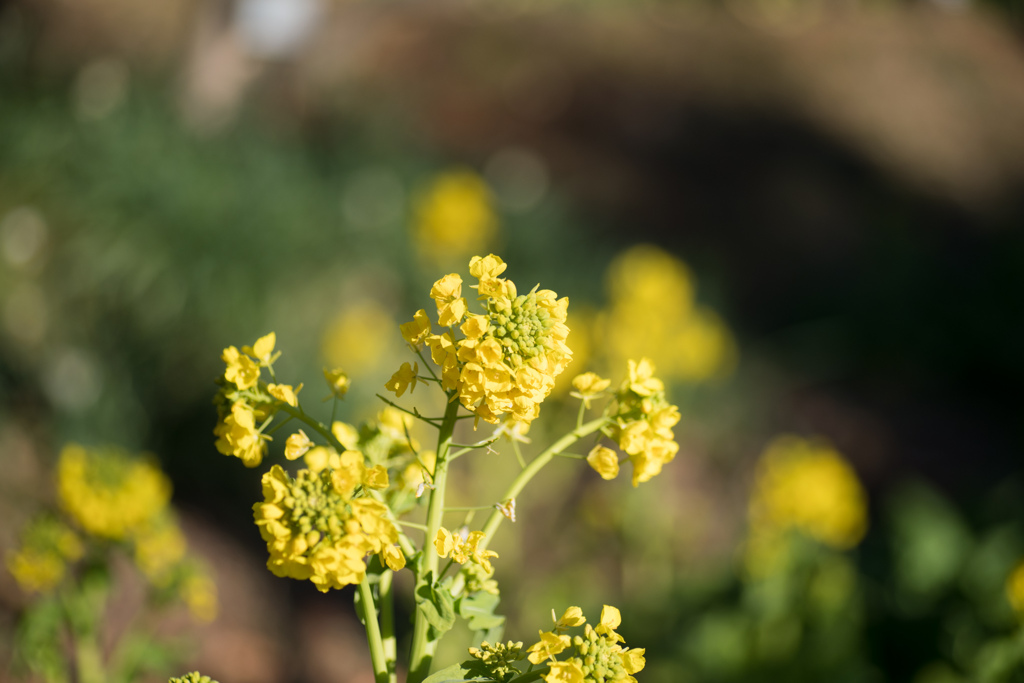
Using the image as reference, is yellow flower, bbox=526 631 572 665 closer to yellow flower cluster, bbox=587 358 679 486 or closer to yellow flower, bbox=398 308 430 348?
yellow flower cluster, bbox=587 358 679 486

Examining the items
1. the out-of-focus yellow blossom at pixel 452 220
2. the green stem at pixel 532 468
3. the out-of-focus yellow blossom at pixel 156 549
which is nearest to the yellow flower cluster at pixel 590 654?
the green stem at pixel 532 468

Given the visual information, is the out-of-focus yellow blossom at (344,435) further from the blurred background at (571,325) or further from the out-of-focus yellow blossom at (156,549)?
the blurred background at (571,325)

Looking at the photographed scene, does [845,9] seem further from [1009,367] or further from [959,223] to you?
[1009,367]

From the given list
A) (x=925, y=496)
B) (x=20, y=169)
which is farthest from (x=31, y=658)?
(x=925, y=496)

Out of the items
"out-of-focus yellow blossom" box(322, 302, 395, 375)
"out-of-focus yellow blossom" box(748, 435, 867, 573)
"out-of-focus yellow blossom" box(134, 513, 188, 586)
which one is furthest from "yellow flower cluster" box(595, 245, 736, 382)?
"out-of-focus yellow blossom" box(134, 513, 188, 586)

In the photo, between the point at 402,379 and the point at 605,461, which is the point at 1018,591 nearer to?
the point at 605,461

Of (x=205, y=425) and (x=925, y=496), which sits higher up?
(x=205, y=425)
